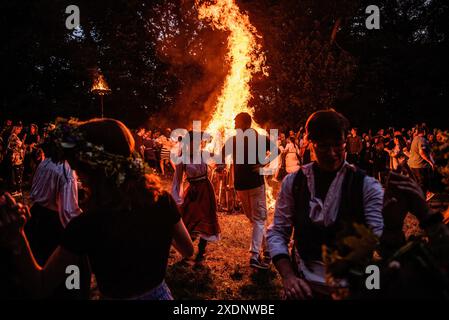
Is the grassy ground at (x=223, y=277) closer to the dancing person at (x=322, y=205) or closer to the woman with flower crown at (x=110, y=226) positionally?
the dancing person at (x=322, y=205)

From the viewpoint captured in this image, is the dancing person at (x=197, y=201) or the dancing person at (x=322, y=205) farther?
the dancing person at (x=197, y=201)

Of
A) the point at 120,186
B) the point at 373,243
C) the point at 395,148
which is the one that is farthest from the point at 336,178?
the point at 395,148

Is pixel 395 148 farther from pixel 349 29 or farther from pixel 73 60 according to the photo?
pixel 73 60

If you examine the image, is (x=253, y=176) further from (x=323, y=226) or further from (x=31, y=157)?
(x=31, y=157)

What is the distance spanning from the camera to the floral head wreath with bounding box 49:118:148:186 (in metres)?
2.30

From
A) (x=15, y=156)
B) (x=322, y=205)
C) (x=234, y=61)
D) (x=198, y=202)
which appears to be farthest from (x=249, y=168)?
(x=234, y=61)

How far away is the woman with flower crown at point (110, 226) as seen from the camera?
2.16m

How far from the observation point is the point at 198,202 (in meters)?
7.15

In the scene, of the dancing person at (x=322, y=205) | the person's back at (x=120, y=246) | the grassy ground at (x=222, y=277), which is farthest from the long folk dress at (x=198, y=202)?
the person's back at (x=120, y=246)

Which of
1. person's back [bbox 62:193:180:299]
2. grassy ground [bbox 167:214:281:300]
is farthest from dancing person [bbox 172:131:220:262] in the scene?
person's back [bbox 62:193:180:299]

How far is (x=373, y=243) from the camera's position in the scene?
5.89 feet

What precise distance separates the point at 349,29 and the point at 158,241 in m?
32.5

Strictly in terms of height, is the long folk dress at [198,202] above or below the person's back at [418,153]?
below

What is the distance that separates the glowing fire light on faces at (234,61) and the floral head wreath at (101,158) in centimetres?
830
